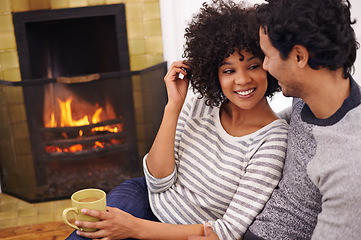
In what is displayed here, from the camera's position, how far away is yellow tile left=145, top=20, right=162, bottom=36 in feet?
8.66

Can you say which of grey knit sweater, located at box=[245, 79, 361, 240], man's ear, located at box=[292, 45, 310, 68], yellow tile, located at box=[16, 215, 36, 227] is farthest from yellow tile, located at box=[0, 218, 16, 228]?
man's ear, located at box=[292, 45, 310, 68]

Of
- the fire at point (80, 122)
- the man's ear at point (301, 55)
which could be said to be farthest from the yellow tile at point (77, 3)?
the man's ear at point (301, 55)

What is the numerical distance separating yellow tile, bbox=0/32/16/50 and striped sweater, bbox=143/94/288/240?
155 centimetres

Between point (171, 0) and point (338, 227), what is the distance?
189cm

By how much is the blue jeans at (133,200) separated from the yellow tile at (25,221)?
1201mm

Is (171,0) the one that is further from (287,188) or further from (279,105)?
(287,188)

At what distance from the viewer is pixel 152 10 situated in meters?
2.62

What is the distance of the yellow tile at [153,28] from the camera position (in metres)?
2.64

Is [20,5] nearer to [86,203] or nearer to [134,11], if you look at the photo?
[134,11]

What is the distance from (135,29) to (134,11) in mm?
111

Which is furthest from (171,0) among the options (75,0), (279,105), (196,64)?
(196,64)

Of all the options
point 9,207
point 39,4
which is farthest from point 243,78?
point 9,207

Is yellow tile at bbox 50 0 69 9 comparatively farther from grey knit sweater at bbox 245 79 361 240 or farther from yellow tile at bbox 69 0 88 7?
grey knit sweater at bbox 245 79 361 240

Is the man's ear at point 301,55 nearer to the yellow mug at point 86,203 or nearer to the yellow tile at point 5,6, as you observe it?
the yellow mug at point 86,203
